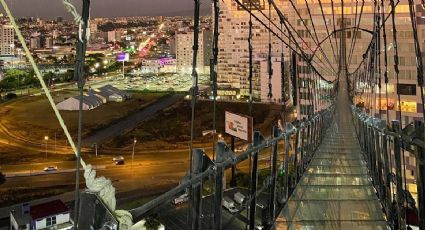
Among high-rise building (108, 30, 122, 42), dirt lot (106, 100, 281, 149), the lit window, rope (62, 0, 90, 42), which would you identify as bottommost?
the lit window

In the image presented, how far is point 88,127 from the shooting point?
68.7 feet

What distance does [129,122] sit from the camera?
2327 cm

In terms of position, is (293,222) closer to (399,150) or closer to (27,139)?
(399,150)

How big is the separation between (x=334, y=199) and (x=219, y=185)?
117 cm

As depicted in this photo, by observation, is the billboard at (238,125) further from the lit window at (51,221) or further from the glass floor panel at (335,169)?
the glass floor panel at (335,169)

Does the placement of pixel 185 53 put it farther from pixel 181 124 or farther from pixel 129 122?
pixel 181 124

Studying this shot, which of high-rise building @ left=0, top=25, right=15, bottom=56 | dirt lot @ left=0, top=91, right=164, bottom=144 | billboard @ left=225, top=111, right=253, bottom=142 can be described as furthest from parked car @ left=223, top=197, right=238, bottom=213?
high-rise building @ left=0, top=25, right=15, bottom=56

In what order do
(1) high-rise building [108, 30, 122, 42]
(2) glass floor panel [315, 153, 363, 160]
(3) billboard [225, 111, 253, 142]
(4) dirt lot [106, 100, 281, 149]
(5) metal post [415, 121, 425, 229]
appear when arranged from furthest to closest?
(1) high-rise building [108, 30, 122, 42], (4) dirt lot [106, 100, 281, 149], (3) billboard [225, 111, 253, 142], (2) glass floor panel [315, 153, 363, 160], (5) metal post [415, 121, 425, 229]

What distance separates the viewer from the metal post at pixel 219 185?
1.13m

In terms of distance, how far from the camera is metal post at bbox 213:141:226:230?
1.13 m

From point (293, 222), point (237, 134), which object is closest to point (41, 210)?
point (237, 134)

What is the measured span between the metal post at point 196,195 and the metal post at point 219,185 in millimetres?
103

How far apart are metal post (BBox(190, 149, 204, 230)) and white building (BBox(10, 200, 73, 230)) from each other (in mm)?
7144

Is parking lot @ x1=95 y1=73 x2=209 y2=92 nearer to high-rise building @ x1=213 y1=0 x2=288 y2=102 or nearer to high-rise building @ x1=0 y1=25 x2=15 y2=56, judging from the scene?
high-rise building @ x1=213 y1=0 x2=288 y2=102
